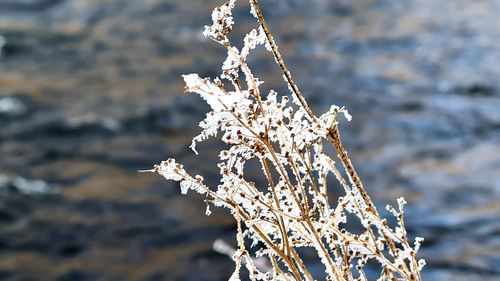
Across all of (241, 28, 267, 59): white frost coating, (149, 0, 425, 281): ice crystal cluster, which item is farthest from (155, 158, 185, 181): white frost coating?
(241, 28, 267, 59): white frost coating

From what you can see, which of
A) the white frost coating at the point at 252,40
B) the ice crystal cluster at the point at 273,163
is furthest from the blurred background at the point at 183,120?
the white frost coating at the point at 252,40

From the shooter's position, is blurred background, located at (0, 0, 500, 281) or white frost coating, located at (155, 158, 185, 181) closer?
white frost coating, located at (155, 158, 185, 181)

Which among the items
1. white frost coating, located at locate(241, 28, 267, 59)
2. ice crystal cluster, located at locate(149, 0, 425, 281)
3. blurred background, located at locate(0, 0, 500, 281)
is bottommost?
ice crystal cluster, located at locate(149, 0, 425, 281)

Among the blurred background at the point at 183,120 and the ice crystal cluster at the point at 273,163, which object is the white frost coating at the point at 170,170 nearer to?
the ice crystal cluster at the point at 273,163

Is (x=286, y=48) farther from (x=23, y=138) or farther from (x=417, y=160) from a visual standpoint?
(x=23, y=138)

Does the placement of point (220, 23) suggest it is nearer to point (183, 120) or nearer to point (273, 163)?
point (273, 163)

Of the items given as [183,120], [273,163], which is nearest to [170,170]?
[273,163]

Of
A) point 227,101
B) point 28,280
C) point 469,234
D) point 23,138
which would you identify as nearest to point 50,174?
point 23,138

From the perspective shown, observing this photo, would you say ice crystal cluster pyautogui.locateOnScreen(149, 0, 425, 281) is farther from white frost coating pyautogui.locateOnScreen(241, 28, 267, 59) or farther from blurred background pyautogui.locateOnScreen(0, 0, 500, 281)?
blurred background pyautogui.locateOnScreen(0, 0, 500, 281)
